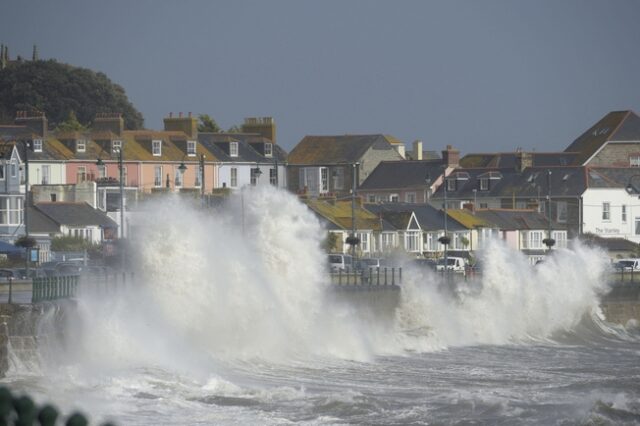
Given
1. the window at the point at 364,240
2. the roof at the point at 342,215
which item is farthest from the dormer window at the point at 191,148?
the window at the point at 364,240

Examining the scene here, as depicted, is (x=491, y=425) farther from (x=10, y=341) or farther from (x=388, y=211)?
(x=388, y=211)

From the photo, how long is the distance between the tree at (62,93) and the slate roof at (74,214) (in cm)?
4478

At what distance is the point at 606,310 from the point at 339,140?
44.0 m

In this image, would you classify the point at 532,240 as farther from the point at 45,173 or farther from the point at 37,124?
the point at 37,124

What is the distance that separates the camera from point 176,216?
36.8 metres

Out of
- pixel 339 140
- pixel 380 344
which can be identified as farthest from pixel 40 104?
pixel 380 344

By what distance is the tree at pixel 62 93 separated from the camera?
367ft

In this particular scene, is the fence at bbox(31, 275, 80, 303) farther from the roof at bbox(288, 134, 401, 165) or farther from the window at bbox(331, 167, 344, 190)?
the roof at bbox(288, 134, 401, 165)

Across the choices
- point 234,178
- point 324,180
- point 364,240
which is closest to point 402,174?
point 324,180

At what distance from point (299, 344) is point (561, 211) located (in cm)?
4794

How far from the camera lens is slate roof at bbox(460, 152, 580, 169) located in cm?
9462

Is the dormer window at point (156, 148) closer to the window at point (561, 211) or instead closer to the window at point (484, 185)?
the window at point (484, 185)

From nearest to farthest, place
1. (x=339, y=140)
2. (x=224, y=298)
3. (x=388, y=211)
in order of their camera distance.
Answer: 1. (x=224, y=298)
2. (x=388, y=211)
3. (x=339, y=140)

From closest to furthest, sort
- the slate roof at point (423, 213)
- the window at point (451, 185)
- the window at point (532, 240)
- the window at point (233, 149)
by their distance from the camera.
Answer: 1. the slate roof at point (423, 213)
2. the window at point (532, 240)
3. the window at point (233, 149)
4. the window at point (451, 185)
